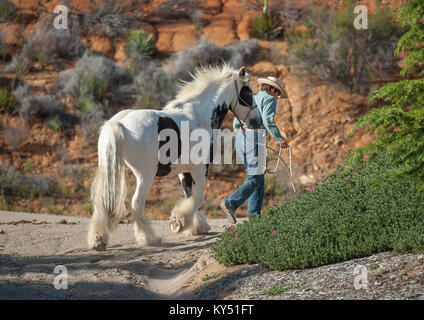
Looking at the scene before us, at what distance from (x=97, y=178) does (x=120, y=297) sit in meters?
2.02

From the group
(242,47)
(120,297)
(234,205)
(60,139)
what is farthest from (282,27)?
(120,297)

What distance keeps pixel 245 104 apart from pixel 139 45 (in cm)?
1004

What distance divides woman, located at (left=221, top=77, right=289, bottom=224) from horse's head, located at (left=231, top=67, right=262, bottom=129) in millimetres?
108

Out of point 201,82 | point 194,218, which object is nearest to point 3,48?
point 201,82

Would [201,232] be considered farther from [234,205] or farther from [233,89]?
[233,89]

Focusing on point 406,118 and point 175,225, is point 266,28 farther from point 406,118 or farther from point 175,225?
point 406,118

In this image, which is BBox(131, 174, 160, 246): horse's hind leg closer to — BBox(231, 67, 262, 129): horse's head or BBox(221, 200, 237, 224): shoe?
BBox(221, 200, 237, 224): shoe

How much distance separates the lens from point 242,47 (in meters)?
17.4

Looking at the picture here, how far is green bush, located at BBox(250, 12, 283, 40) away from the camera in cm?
1853

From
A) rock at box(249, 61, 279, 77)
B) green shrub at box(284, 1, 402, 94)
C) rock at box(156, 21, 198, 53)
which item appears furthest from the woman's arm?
rock at box(156, 21, 198, 53)

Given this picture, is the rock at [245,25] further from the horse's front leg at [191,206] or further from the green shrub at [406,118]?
the green shrub at [406,118]

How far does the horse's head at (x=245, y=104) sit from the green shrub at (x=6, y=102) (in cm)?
908

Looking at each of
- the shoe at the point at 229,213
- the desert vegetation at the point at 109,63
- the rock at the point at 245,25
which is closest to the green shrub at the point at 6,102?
the desert vegetation at the point at 109,63

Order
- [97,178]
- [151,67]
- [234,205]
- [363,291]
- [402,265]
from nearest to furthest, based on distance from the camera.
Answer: [363,291], [402,265], [97,178], [234,205], [151,67]
